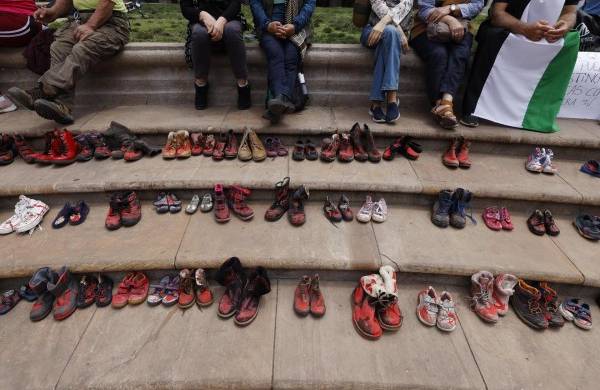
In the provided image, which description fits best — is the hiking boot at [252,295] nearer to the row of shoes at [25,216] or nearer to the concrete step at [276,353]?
the concrete step at [276,353]

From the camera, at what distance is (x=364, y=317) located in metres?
2.12

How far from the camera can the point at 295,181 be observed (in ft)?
9.51

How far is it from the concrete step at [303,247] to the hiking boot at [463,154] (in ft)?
2.08

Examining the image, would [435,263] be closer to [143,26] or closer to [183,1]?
[183,1]

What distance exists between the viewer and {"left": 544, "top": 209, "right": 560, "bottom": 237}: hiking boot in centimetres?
270

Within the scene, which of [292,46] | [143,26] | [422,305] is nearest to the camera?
[422,305]

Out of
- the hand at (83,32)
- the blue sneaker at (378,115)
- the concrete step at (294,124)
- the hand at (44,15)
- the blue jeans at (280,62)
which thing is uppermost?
the hand at (44,15)

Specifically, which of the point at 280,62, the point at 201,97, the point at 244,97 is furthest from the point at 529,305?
the point at 201,97

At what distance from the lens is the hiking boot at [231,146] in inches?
127

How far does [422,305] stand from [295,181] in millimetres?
1480

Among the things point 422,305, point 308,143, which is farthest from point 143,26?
point 422,305

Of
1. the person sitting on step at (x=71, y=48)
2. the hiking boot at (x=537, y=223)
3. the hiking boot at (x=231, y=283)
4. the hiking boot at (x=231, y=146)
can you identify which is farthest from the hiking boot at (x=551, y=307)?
the person sitting on step at (x=71, y=48)

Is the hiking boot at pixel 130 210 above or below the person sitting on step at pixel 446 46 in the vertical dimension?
below

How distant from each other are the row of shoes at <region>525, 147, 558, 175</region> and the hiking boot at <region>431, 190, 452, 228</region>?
1151mm
